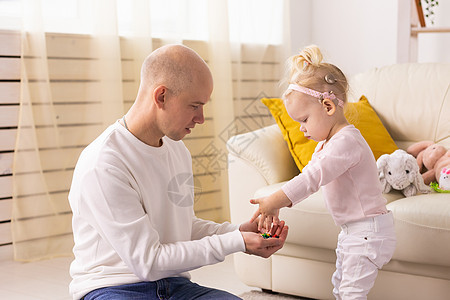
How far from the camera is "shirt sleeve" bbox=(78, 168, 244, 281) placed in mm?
1283

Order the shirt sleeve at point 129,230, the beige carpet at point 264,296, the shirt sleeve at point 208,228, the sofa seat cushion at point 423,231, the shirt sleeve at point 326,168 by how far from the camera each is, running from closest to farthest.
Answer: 1. the shirt sleeve at point 129,230
2. the shirt sleeve at point 208,228
3. the shirt sleeve at point 326,168
4. the sofa seat cushion at point 423,231
5. the beige carpet at point 264,296

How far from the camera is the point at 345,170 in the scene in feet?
5.73

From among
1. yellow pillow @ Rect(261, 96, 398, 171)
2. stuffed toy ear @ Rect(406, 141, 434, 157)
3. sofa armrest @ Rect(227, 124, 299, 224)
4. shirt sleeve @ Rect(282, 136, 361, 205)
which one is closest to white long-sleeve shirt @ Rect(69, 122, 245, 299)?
shirt sleeve @ Rect(282, 136, 361, 205)

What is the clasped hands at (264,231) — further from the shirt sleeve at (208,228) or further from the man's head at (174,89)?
the man's head at (174,89)

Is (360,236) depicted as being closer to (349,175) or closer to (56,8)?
(349,175)

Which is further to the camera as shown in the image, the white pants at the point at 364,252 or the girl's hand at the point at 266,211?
the white pants at the point at 364,252

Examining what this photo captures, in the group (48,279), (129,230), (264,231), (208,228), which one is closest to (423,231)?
(264,231)

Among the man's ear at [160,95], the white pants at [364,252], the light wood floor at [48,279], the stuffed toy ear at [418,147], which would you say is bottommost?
the light wood floor at [48,279]

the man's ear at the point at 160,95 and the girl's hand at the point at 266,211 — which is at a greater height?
the man's ear at the point at 160,95

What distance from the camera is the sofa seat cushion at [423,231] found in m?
1.89

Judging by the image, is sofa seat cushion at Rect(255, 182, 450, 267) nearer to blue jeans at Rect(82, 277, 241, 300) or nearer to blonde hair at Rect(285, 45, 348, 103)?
blonde hair at Rect(285, 45, 348, 103)

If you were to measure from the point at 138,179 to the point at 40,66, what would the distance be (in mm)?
1669

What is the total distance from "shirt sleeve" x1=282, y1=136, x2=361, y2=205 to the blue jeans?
40 centimetres

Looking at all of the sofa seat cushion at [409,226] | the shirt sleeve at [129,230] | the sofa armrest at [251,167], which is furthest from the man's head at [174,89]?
the sofa armrest at [251,167]
